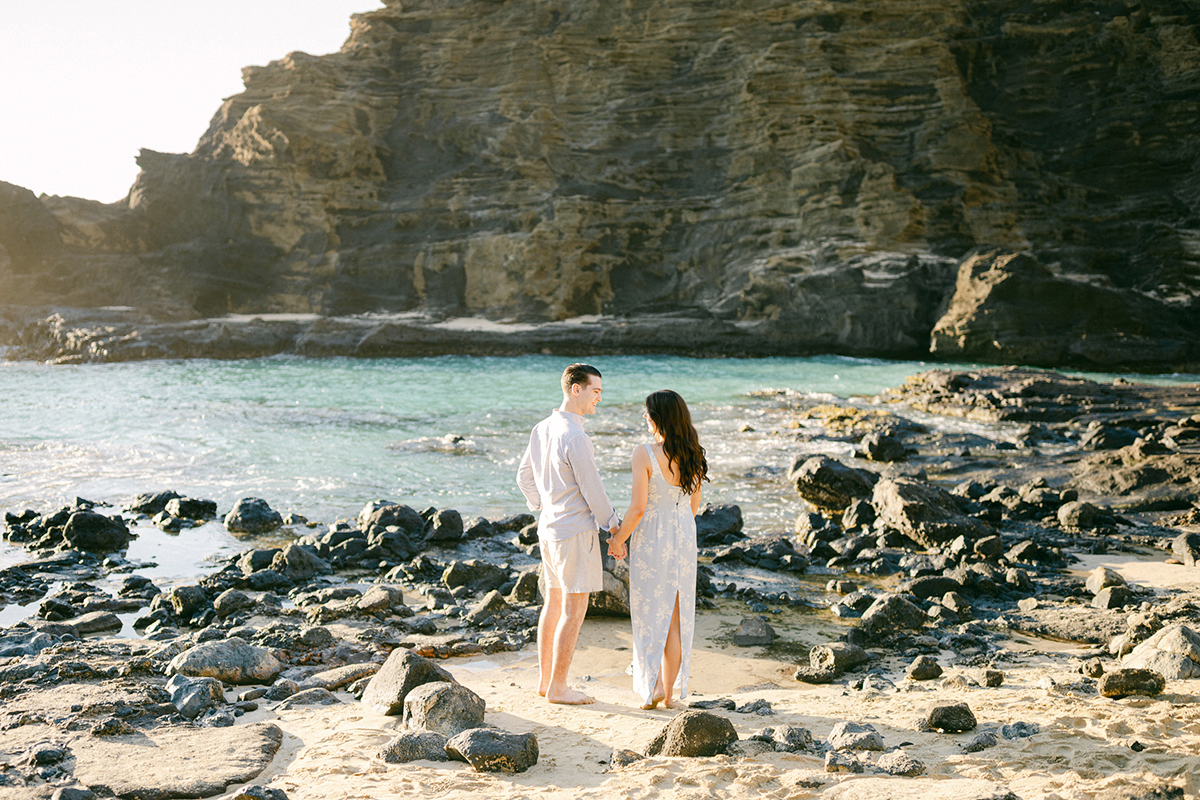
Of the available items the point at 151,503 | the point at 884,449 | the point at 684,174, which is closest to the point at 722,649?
the point at 151,503

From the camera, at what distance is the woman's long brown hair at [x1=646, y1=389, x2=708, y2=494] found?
3898 millimetres

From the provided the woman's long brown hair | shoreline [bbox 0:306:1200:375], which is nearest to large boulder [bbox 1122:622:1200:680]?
the woman's long brown hair

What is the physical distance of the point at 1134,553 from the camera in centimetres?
735

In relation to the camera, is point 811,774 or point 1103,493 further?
point 1103,493

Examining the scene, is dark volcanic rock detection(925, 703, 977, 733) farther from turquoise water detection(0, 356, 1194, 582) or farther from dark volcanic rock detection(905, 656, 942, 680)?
turquoise water detection(0, 356, 1194, 582)

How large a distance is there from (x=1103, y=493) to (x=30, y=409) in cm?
2299

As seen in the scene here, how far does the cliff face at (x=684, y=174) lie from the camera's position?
40.9 meters

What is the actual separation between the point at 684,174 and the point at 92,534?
43.9 meters

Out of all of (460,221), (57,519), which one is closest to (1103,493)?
(57,519)

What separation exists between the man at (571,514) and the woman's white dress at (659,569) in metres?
0.20

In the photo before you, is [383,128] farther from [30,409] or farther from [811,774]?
[811,774]

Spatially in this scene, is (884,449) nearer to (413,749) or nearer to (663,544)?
(663,544)

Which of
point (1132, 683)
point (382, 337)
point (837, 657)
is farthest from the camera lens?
point (382, 337)

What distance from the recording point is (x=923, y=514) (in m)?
7.78
